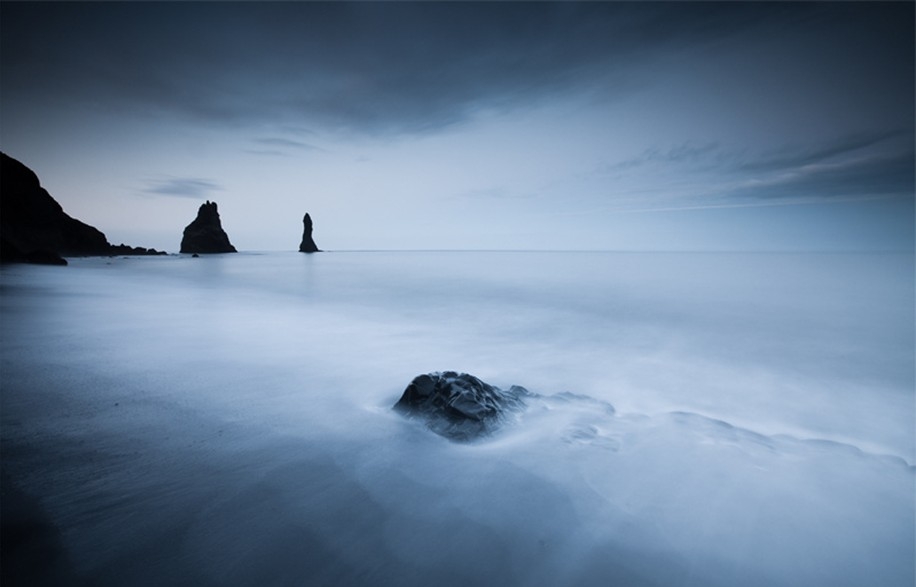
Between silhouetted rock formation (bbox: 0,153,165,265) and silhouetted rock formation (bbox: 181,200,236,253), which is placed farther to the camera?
silhouetted rock formation (bbox: 181,200,236,253)

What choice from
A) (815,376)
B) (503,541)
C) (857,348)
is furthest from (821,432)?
(857,348)

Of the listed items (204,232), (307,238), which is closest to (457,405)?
(204,232)

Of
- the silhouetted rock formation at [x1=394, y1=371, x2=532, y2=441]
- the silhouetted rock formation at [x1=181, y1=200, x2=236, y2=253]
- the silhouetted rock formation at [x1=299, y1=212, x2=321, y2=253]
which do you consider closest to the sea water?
the silhouetted rock formation at [x1=394, y1=371, x2=532, y2=441]

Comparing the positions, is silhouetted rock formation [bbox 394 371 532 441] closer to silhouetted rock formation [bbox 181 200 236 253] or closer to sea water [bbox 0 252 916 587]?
sea water [bbox 0 252 916 587]

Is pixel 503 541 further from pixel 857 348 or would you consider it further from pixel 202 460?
pixel 857 348

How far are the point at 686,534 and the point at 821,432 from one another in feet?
13.3

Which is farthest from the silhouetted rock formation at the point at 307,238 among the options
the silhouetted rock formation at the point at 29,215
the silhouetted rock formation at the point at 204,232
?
the silhouetted rock formation at the point at 29,215

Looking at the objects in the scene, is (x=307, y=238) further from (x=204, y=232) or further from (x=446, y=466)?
(x=446, y=466)

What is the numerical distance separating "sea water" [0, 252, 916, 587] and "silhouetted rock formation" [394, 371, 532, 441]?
214mm

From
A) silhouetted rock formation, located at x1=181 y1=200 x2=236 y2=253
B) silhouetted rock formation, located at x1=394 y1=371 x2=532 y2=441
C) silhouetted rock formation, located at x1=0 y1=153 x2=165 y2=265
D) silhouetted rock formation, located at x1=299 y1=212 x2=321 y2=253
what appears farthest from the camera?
silhouetted rock formation, located at x1=299 y1=212 x2=321 y2=253

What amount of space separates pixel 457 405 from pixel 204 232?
113270mm

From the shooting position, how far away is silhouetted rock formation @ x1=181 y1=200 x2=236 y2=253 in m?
93.1

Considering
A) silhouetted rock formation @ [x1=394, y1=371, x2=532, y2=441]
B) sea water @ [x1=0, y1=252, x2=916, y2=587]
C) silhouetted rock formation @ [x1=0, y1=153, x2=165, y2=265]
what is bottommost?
sea water @ [x1=0, y1=252, x2=916, y2=587]

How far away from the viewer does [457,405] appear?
4.66 metres
